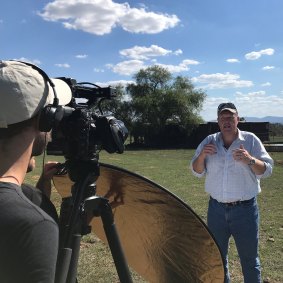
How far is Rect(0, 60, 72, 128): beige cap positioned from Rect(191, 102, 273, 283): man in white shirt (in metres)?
2.95

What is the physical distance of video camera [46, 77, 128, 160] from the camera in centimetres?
176

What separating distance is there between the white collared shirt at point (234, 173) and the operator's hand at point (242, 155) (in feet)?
0.51

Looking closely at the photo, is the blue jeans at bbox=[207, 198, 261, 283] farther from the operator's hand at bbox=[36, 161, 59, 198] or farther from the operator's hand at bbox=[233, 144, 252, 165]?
the operator's hand at bbox=[36, 161, 59, 198]

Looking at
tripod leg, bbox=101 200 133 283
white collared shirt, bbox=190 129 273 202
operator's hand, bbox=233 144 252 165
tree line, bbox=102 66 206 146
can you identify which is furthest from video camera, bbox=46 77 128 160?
tree line, bbox=102 66 206 146

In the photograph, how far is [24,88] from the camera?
153cm

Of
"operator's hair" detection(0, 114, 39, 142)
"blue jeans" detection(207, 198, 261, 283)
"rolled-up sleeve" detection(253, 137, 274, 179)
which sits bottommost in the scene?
"blue jeans" detection(207, 198, 261, 283)

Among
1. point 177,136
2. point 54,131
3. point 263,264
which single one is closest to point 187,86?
point 177,136

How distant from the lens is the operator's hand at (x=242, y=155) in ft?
13.8

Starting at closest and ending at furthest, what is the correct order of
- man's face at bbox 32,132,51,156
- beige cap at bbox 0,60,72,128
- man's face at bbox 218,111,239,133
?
beige cap at bbox 0,60,72,128, man's face at bbox 32,132,51,156, man's face at bbox 218,111,239,133

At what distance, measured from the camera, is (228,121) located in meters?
4.47

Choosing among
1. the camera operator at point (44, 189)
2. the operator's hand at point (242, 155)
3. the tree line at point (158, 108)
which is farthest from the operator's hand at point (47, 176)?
the tree line at point (158, 108)

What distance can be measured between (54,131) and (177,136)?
5516 cm

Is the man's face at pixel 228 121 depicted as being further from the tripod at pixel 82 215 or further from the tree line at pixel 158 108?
the tree line at pixel 158 108

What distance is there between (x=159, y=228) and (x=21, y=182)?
81 centimetres
